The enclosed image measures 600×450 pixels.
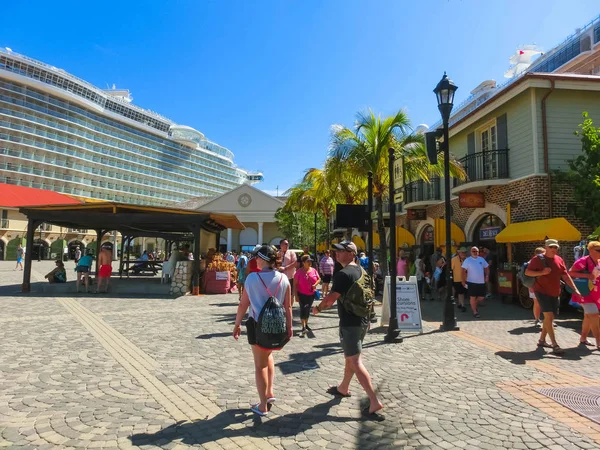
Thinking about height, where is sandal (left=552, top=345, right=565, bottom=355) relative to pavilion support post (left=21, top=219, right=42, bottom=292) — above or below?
below

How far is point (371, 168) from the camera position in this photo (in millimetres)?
11477

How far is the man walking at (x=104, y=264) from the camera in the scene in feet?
46.3

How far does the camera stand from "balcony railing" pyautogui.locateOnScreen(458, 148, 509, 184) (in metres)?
14.4

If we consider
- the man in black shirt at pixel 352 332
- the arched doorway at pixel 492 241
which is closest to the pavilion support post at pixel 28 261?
the man in black shirt at pixel 352 332

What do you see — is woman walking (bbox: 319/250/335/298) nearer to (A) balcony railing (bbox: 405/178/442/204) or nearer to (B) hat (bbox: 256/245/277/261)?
(B) hat (bbox: 256/245/277/261)

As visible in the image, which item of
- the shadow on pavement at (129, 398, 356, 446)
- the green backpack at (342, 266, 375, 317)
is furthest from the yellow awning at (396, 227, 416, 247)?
the shadow on pavement at (129, 398, 356, 446)

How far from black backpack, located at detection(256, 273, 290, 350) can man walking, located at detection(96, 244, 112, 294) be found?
11781 millimetres

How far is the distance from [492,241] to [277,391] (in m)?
13.2

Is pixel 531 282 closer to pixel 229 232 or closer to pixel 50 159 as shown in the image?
pixel 229 232

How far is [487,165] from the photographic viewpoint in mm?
15219

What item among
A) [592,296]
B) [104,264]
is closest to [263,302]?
[592,296]

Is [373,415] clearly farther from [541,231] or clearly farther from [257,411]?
[541,231]

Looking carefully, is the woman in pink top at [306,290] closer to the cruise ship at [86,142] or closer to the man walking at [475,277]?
the man walking at [475,277]

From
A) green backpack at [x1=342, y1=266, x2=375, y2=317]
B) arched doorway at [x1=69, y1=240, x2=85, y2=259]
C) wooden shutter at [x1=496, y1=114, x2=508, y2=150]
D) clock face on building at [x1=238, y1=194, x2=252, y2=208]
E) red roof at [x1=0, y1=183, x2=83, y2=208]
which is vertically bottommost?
green backpack at [x1=342, y1=266, x2=375, y2=317]
